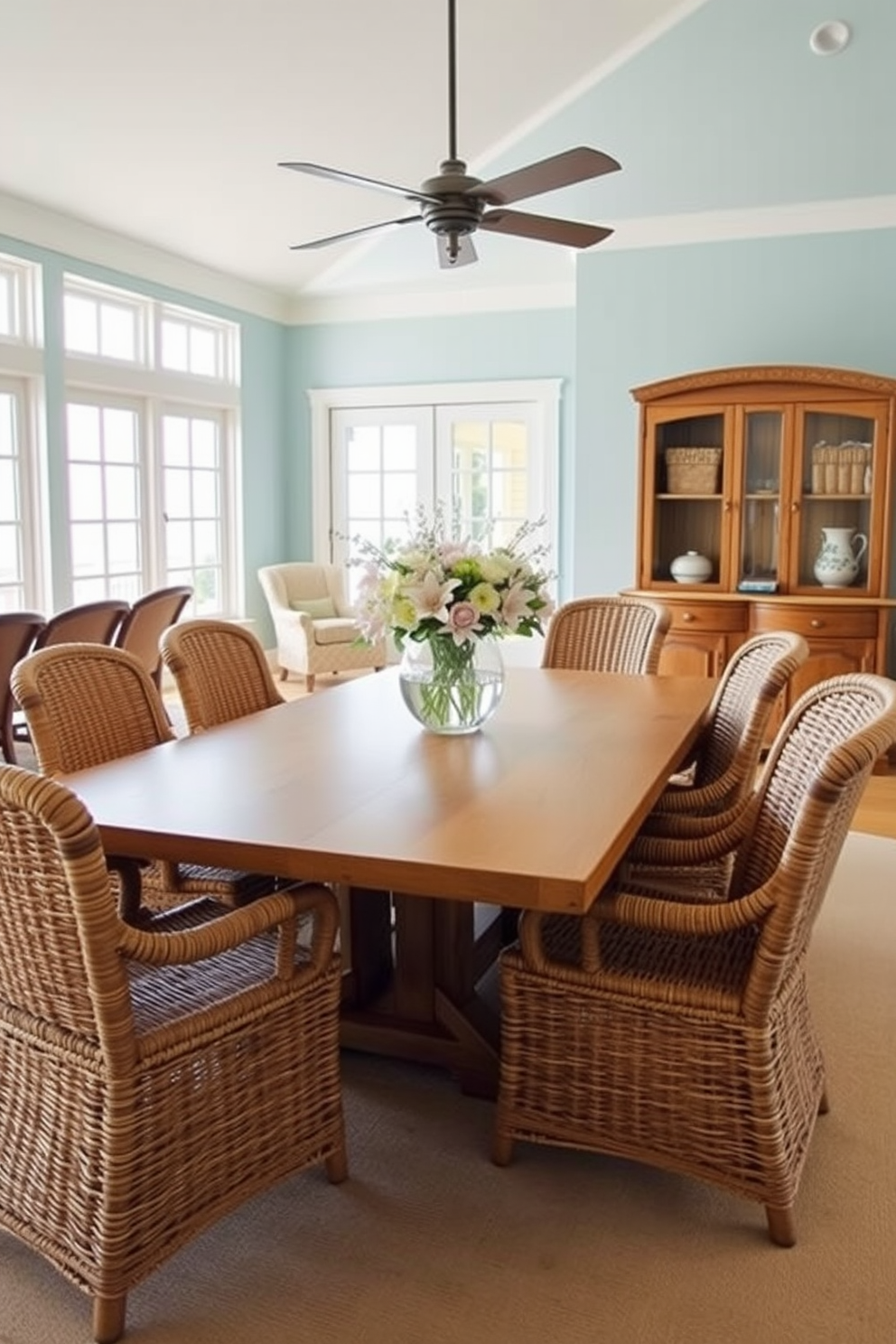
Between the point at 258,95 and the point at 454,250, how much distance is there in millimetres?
2738

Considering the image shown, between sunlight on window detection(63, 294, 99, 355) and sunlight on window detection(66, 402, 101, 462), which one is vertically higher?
sunlight on window detection(63, 294, 99, 355)

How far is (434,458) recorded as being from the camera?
8.01m

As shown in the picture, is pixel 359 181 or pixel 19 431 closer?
pixel 359 181

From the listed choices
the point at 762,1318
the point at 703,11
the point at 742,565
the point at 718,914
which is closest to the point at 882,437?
the point at 742,565

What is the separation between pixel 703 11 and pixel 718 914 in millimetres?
5290

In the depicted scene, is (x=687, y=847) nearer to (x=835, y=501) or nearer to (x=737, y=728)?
(x=737, y=728)

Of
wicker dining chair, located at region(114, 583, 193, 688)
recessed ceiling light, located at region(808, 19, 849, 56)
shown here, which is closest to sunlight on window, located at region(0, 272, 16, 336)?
wicker dining chair, located at region(114, 583, 193, 688)

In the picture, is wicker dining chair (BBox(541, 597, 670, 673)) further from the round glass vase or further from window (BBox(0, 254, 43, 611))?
window (BBox(0, 254, 43, 611))

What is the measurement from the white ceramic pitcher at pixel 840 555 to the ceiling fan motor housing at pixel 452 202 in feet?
9.69

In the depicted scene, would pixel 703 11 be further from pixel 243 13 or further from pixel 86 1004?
pixel 86 1004

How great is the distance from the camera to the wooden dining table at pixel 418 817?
1.74 m

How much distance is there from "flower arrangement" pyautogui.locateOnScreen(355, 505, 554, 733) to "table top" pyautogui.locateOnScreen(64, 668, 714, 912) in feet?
0.38

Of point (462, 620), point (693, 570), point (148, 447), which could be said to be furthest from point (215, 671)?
point (148, 447)

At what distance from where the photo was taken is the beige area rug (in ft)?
5.61
